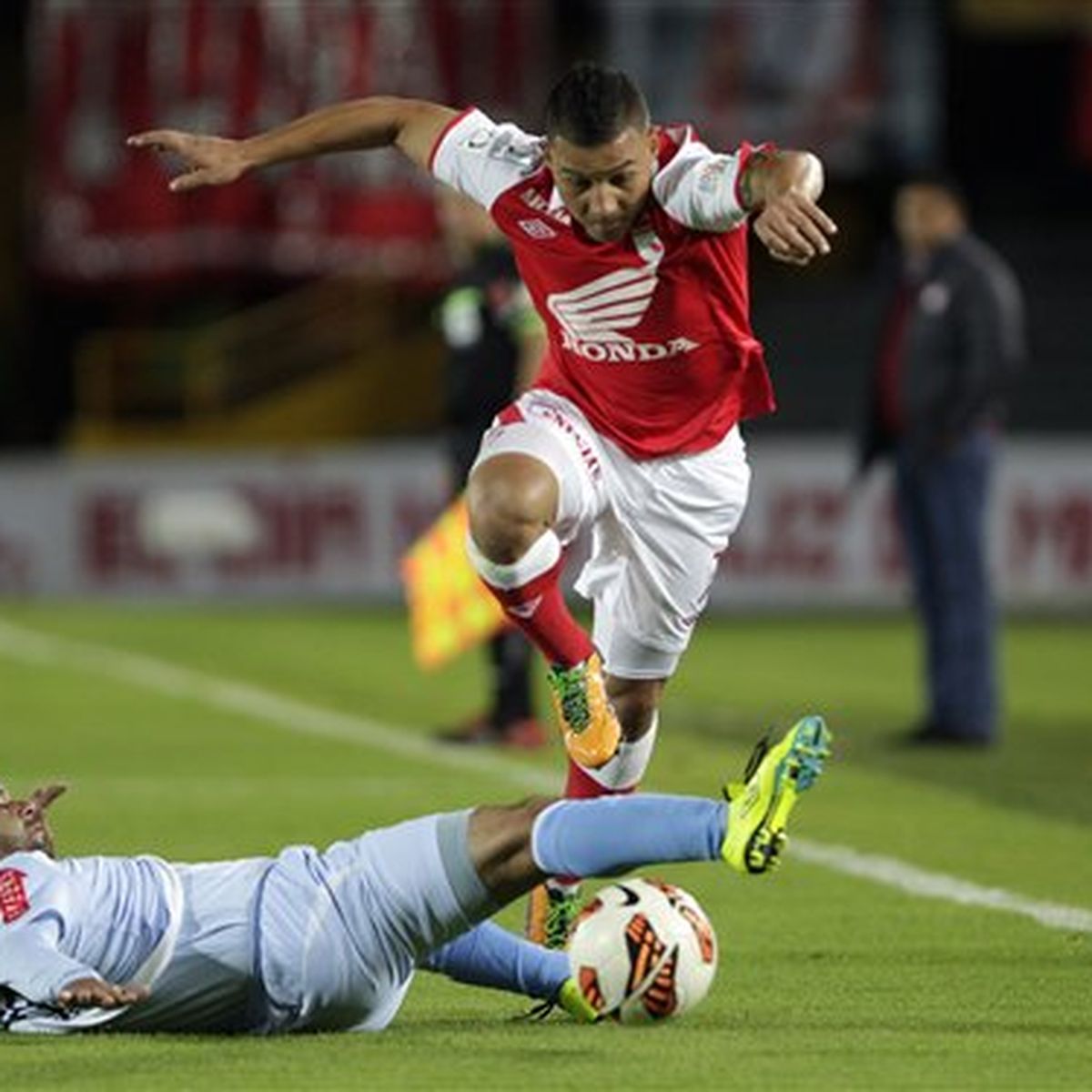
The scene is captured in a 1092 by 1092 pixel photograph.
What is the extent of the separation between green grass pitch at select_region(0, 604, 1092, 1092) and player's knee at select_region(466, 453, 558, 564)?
1079 mm

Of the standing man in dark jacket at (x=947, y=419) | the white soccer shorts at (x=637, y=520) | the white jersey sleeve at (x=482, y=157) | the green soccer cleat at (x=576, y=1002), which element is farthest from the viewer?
the standing man in dark jacket at (x=947, y=419)

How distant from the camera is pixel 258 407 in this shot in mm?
30219

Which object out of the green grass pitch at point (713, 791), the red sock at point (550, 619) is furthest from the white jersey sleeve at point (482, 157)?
the green grass pitch at point (713, 791)

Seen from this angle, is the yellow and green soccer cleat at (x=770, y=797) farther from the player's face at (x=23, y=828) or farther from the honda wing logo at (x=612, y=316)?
the honda wing logo at (x=612, y=316)

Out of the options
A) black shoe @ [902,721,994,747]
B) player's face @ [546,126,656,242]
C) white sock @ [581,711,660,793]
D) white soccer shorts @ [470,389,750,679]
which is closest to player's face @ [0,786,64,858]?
white soccer shorts @ [470,389,750,679]

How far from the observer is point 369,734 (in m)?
16.4

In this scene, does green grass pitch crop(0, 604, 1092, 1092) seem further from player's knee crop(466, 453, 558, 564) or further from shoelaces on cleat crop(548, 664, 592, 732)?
player's knee crop(466, 453, 558, 564)

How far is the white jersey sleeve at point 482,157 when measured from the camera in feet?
31.2

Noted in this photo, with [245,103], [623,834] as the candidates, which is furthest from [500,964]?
[245,103]

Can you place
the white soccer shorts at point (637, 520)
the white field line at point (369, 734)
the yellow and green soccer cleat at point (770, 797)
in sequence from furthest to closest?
1. the white field line at point (369, 734)
2. the white soccer shorts at point (637, 520)
3. the yellow and green soccer cleat at point (770, 797)

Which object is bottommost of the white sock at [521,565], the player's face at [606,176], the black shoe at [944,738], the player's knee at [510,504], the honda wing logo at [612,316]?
the black shoe at [944,738]

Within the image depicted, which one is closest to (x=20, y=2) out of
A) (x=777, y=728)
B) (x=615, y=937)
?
(x=777, y=728)

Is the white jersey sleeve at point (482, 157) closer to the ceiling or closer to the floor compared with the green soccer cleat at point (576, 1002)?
closer to the ceiling

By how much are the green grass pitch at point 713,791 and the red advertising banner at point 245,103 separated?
494cm
